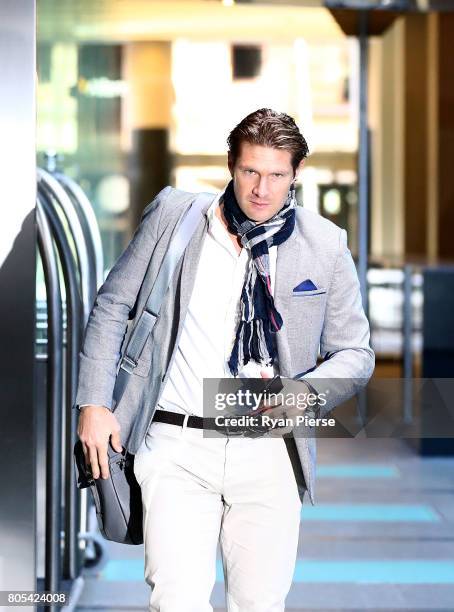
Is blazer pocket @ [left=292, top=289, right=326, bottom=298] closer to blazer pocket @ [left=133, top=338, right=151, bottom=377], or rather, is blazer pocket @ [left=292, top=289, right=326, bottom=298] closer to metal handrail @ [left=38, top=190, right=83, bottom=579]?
blazer pocket @ [left=133, top=338, right=151, bottom=377]

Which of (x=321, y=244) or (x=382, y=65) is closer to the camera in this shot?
(x=321, y=244)

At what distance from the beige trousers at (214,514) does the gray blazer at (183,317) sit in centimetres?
6

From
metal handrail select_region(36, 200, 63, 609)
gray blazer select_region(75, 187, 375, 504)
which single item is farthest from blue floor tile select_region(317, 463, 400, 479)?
gray blazer select_region(75, 187, 375, 504)

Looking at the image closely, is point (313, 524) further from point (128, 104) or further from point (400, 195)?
point (400, 195)

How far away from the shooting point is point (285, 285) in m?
2.53

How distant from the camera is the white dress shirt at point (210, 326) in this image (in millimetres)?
2508

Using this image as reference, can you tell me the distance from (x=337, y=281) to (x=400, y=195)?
10.6 m

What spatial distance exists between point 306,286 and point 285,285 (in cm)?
4

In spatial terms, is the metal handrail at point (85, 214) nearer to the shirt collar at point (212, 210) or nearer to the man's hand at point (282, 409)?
the shirt collar at point (212, 210)

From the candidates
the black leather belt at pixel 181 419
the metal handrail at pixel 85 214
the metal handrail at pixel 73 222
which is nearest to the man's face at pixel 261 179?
the black leather belt at pixel 181 419

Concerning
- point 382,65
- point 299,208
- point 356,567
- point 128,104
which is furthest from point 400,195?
point 299,208

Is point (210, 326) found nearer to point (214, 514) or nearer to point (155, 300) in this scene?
point (155, 300)

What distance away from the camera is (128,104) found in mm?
10438

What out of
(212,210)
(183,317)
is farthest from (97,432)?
(212,210)
